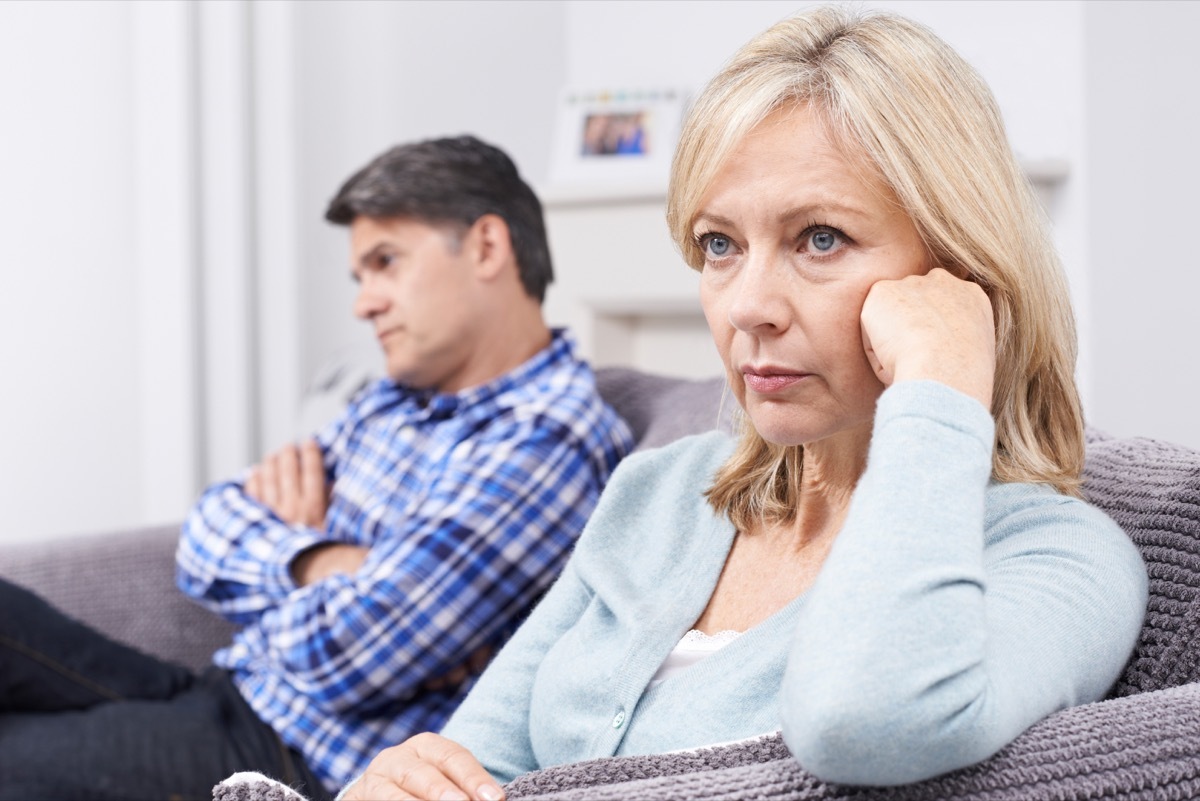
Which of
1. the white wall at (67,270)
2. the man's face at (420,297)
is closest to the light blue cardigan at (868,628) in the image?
the man's face at (420,297)

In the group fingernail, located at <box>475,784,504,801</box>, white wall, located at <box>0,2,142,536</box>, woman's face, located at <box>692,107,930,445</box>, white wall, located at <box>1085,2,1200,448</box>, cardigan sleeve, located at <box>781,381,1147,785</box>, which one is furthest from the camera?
white wall, located at <box>0,2,142,536</box>

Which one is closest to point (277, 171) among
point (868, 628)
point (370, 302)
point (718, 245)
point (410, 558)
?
point (370, 302)

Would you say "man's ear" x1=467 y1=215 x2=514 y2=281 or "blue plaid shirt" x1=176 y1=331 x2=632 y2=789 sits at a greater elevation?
"man's ear" x1=467 y1=215 x2=514 y2=281

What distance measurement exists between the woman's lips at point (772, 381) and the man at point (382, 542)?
0.67 metres

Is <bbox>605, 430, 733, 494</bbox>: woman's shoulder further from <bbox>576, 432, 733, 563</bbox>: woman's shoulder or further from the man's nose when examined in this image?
the man's nose

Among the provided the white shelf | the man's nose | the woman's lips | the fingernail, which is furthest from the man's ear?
the fingernail

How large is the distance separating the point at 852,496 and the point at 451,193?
1.06m

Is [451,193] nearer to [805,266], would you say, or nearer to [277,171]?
[805,266]

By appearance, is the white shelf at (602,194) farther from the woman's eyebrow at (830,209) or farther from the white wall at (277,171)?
the woman's eyebrow at (830,209)

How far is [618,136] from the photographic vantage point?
105 inches

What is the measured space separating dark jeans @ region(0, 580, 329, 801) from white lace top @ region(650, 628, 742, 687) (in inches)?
29.5

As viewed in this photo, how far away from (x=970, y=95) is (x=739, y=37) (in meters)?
1.77

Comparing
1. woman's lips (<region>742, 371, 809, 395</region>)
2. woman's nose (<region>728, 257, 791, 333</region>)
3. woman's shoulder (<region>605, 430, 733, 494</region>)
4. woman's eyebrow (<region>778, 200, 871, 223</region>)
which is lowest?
woman's shoulder (<region>605, 430, 733, 494</region>)

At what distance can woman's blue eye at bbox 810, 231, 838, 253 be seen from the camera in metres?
0.97
